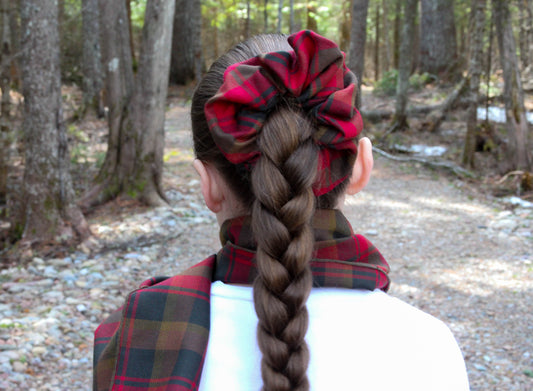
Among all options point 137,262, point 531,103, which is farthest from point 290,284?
point 531,103

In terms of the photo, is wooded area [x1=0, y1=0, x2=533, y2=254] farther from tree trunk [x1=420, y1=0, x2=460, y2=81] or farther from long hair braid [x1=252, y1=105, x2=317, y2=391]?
long hair braid [x1=252, y1=105, x2=317, y2=391]

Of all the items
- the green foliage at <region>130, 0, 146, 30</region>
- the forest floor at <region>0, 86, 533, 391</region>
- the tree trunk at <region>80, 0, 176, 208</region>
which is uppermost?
the green foliage at <region>130, 0, 146, 30</region>

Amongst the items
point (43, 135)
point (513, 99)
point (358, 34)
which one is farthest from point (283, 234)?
point (358, 34)

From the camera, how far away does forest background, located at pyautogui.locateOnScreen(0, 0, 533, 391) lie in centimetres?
412

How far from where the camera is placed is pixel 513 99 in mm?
8859

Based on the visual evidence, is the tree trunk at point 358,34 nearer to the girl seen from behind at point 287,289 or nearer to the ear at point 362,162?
the ear at point 362,162

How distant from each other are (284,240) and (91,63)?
14463mm

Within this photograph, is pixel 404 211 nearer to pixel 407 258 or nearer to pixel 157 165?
pixel 407 258

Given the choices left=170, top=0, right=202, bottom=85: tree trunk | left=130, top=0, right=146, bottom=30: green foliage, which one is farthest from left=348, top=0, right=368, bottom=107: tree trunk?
left=130, top=0, right=146, bottom=30: green foliage

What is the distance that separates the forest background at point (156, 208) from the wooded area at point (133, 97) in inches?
0.8

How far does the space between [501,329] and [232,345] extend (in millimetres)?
3783

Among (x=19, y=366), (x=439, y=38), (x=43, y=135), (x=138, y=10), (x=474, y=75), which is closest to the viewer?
(x=19, y=366)

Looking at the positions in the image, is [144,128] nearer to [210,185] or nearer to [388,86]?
[210,185]

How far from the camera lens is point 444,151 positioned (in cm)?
1079
